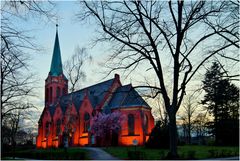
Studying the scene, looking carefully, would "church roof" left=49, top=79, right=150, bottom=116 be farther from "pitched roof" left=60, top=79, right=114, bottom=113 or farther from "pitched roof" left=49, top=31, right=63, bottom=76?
"pitched roof" left=49, top=31, right=63, bottom=76

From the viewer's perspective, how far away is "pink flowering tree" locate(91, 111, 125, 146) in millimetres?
52062

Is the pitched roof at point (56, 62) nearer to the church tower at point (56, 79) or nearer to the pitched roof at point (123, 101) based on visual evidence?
the church tower at point (56, 79)

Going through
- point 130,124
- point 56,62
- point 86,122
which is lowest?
point 130,124

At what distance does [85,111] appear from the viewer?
60188mm

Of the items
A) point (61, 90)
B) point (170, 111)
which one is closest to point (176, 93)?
point (170, 111)

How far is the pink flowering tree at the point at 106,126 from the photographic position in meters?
52.1

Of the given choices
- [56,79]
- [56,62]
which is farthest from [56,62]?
[56,79]

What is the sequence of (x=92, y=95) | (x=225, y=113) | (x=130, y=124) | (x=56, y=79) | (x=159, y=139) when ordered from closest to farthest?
(x=159, y=139), (x=225, y=113), (x=130, y=124), (x=92, y=95), (x=56, y=79)

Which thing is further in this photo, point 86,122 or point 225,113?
point 86,122

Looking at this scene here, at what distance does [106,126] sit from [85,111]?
29.0 feet

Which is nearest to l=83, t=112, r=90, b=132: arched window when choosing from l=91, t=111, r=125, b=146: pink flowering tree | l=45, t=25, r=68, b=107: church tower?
l=91, t=111, r=125, b=146: pink flowering tree

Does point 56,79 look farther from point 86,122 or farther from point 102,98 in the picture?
point 102,98

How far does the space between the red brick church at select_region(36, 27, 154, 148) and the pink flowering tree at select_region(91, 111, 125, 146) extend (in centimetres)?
111

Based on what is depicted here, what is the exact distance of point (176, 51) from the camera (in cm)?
1959
